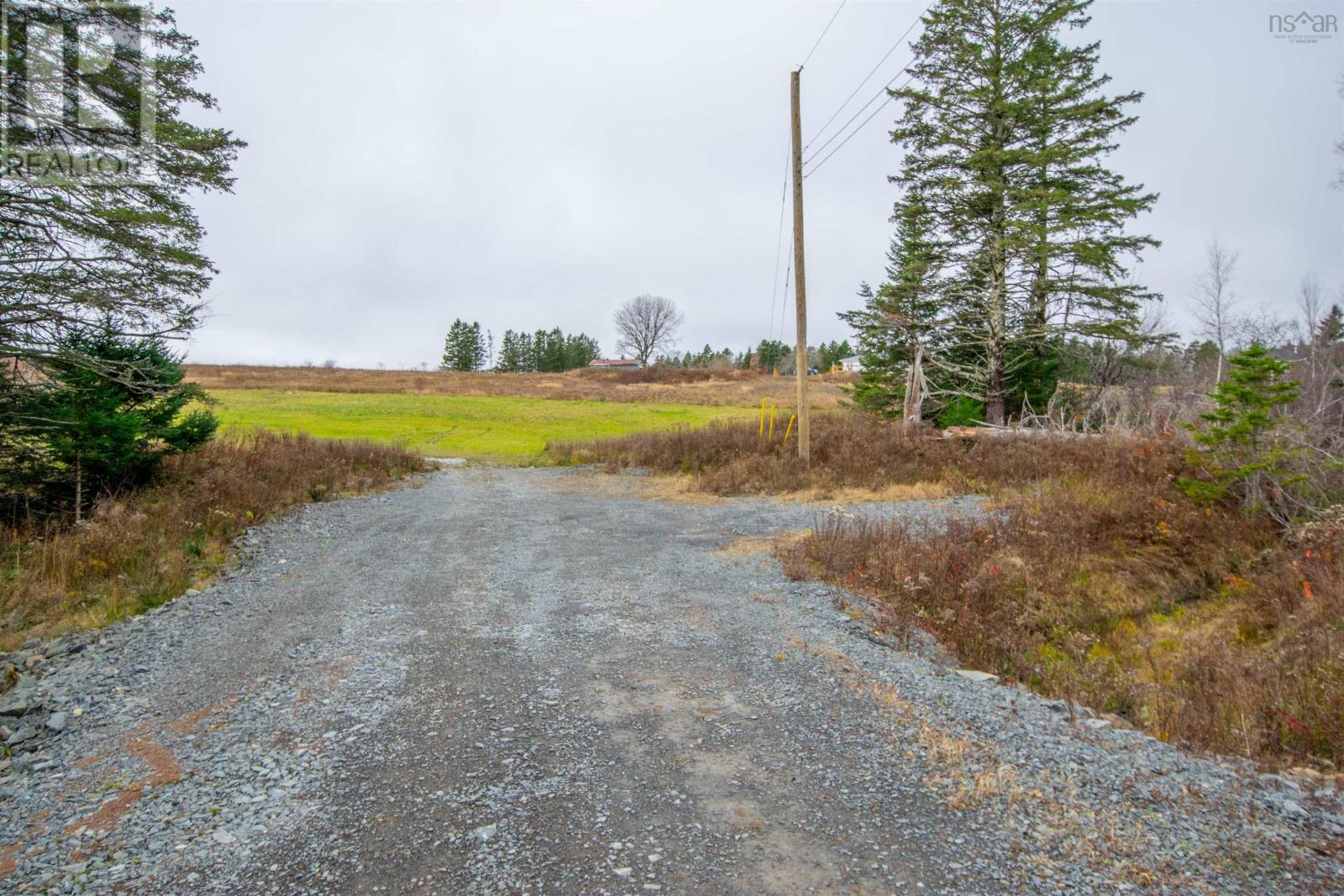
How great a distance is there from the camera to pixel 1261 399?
888cm

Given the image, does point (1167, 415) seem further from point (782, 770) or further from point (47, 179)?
point (47, 179)

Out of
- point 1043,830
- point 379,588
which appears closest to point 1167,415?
point 1043,830

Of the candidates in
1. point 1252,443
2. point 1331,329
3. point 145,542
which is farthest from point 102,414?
point 1331,329

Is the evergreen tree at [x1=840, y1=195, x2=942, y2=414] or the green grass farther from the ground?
the evergreen tree at [x1=840, y1=195, x2=942, y2=414]

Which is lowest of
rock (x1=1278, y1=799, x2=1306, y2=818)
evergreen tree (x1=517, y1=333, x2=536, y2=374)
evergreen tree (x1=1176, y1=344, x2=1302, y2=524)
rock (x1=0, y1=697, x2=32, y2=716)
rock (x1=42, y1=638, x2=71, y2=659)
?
rock (x1=1278, y1=799, x2=1306, y2=818)

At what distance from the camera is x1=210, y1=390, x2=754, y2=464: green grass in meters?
25.5

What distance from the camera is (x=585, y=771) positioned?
3.73 m

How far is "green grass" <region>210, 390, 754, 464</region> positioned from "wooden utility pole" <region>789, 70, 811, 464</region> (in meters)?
7.47

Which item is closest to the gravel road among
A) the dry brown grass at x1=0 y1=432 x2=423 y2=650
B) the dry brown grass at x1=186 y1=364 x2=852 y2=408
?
the dry brown grass at x1=0 y1=432 x2=423 y2=650

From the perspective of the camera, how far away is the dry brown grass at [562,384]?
4666 cm

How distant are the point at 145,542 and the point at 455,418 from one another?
2762 centimetres

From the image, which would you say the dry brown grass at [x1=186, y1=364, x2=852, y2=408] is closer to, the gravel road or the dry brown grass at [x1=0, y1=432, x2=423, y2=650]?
the dry brown grass at [x1=0, y1=432, x2=423, y2=650]

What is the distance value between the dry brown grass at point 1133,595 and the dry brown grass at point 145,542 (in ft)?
23.2

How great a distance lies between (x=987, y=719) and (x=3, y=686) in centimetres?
700
